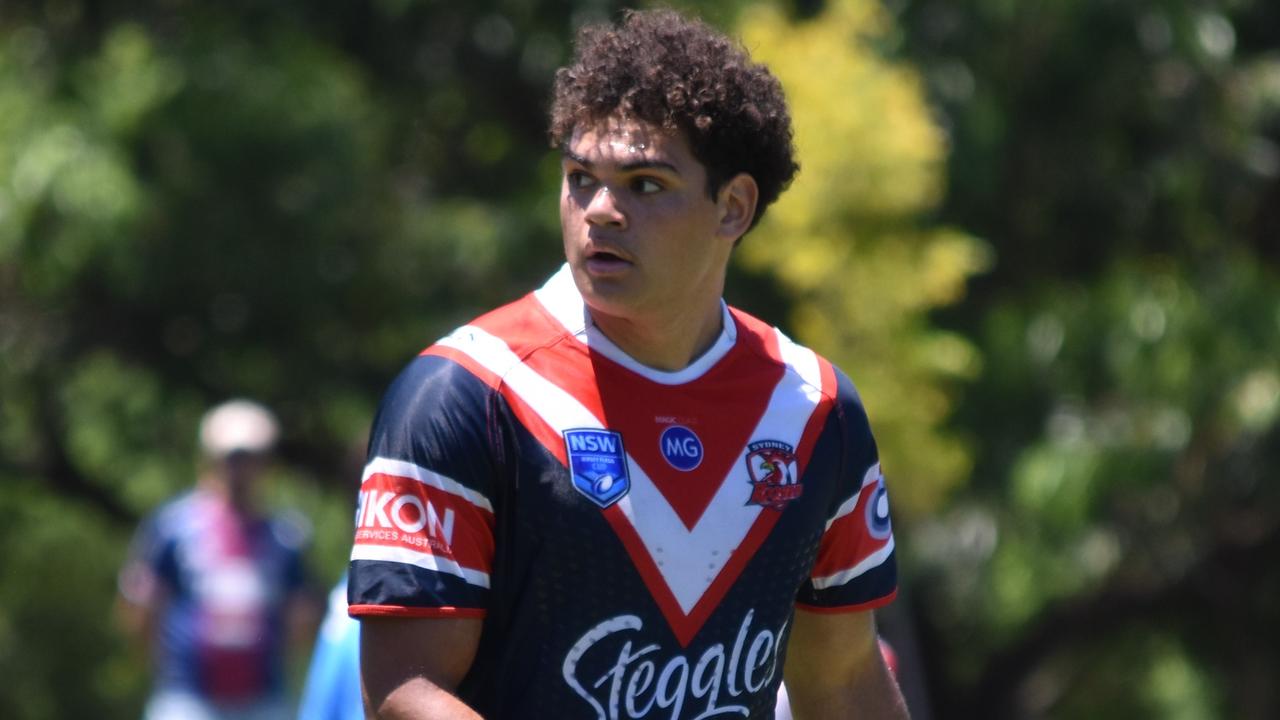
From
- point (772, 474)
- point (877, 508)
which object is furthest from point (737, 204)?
point (877, 508)

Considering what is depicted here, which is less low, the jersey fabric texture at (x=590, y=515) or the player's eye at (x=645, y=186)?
the player's eye at (x=645, y=186)

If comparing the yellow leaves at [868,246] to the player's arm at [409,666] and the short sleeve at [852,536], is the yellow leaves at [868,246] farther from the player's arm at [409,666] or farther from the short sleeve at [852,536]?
the player's arm at [409,666]

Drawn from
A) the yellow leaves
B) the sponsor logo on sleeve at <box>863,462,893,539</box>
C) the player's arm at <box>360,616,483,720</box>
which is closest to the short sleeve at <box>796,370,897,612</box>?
the sponsor logo on sleeve at <box>863,462,893,539</box>

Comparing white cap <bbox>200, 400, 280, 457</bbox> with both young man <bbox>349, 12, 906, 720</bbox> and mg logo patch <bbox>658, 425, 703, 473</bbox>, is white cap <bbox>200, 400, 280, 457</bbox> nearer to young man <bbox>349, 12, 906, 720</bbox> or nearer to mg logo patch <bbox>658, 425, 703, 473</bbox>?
young man <bbox>349, 12, 906, 720</bbox>

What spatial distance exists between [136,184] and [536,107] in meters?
2.90

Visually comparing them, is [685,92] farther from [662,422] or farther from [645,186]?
[662,422]

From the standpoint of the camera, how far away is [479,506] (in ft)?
8.77

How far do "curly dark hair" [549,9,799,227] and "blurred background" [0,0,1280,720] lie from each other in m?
4.62

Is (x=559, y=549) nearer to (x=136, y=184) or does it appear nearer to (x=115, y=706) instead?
(x=136, y=184)

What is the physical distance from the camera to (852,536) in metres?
3.04

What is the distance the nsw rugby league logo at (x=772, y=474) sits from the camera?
9.43 ft

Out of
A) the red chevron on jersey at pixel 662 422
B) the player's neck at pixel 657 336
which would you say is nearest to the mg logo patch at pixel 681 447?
the red chevron on jersey at pixel 662 422

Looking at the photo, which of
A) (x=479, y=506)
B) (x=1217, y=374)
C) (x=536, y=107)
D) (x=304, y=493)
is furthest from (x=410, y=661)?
(x=304, y=493)

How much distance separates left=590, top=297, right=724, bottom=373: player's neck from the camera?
2.89 metres
